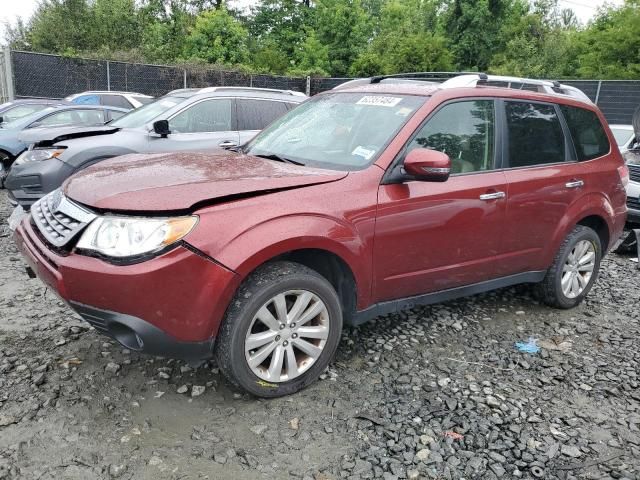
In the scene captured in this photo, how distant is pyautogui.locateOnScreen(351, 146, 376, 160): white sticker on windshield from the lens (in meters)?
3.28

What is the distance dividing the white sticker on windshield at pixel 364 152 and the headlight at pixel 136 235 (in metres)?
1.20

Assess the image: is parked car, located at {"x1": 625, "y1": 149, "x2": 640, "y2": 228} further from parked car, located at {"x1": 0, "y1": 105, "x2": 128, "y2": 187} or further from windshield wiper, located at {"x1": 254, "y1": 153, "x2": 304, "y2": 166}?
parked car, located at {"x1": 0, "y1": 105, "x2": 128, "y2": 187}

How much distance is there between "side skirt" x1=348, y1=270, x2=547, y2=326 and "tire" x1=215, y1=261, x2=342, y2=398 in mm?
275

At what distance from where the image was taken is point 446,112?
3537mm

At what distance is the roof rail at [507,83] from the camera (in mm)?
3750

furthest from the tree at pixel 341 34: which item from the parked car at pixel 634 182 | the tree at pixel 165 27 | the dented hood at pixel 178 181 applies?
the dented hood at pixel 178 181

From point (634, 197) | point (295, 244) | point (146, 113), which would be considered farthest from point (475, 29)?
point (295, 244)

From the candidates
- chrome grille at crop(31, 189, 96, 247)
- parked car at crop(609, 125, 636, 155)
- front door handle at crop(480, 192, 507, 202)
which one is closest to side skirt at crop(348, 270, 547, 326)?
front door handle at crop(480, 192, 507, 202)

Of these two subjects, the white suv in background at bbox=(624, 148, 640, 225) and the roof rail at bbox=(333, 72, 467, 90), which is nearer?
the roof rail at bbox=(333, 72, 467, 90)

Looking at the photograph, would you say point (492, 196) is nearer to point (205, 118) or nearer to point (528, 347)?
point (528, 347)

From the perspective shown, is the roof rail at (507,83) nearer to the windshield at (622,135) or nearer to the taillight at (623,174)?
the taillight at (623,174)

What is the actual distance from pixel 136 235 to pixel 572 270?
361 centimetres

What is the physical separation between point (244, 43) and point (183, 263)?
26.6 meters

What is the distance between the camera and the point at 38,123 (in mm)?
9250
